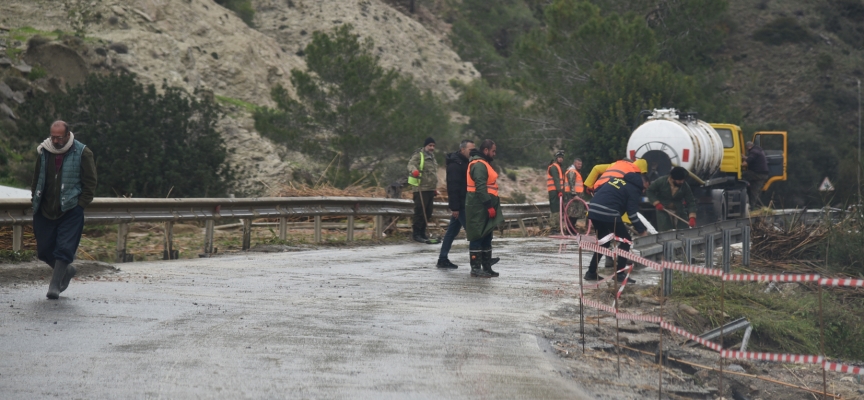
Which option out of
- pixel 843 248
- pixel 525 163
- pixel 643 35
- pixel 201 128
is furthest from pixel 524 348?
pixel 525 163

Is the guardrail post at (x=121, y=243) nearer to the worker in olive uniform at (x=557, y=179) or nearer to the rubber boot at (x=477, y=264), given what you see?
the rubber boot at (x=477, y=264)

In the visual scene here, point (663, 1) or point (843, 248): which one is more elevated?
point (663, 1)

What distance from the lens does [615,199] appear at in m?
12.5

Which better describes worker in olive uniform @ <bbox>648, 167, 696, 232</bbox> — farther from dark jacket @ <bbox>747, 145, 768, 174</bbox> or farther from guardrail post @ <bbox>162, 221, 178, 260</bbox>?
dark jacket @ <bbox>747, 145, 768, 174</bbox>

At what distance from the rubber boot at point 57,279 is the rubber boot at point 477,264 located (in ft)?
16.7

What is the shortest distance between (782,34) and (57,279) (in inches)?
2541

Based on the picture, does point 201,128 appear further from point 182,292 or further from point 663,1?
point 663,1

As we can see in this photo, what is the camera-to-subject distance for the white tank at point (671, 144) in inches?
854

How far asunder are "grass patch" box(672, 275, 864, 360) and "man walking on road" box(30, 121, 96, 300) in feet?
20.3

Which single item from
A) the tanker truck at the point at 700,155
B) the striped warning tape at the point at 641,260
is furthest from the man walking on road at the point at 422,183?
the striped warning tape at the point at 641,260

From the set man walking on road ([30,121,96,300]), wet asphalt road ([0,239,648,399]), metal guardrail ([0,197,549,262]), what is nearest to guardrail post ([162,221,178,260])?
metal guardrail ([0,197,549,262])

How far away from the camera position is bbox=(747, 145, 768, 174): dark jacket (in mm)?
25150

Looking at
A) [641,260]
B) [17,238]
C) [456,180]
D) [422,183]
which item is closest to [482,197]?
[456,180]

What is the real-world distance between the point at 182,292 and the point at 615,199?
534 centimetres
